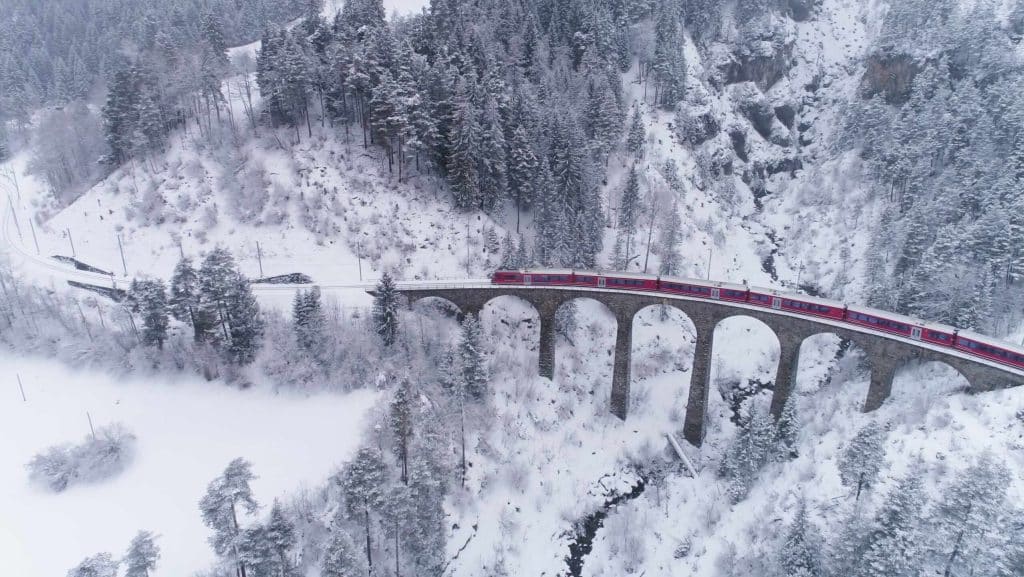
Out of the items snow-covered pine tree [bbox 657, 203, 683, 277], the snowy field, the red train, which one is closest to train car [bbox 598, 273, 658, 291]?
the red train

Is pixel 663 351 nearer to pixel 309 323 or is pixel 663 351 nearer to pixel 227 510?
pixel 309 323

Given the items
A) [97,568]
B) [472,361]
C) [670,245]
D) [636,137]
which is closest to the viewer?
[97,568]

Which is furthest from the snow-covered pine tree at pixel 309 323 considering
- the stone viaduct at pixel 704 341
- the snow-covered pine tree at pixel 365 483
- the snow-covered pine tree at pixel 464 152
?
the snow-covered pine tree at pixel 464 152

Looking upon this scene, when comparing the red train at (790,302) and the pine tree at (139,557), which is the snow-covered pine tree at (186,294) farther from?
the red train at (790,302)

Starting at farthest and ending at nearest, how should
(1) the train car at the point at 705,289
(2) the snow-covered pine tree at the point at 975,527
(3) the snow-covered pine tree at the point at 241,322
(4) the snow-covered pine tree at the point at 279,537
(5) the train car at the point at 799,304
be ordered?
(1) the train car at the point at 705,289, (3) the snow-covered pine tree at the point at 241,322, (5) the train car at the point at 799,304, (4) the snow-covered pine tree at the point at 279,537, (2) the snow-covered pine tree at the point at 975,527

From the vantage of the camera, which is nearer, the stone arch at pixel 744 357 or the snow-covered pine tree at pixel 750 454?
the snow-covered pine tree at pixel 750 454

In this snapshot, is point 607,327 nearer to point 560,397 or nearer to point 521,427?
point 560,397

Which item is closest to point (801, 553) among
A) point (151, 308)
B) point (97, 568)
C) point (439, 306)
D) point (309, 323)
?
point (439, 306)
